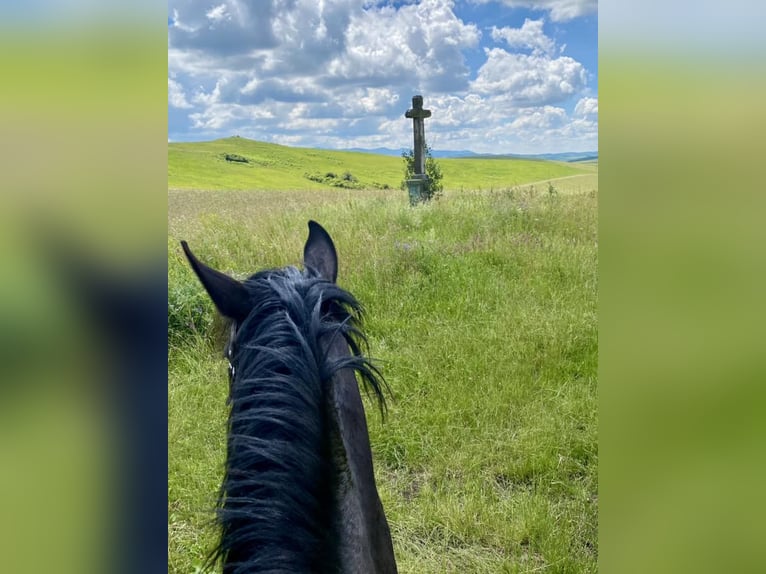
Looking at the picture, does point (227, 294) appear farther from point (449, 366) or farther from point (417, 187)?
point (417, 187)

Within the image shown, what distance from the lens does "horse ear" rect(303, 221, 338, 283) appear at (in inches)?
60.1

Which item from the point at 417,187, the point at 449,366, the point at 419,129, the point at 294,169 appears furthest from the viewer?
the point at 417,187

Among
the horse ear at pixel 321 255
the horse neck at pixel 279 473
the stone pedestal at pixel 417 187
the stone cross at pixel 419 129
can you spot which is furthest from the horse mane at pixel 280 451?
the stone pedestal at pixel 417 187

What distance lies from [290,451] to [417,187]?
4.31 metres

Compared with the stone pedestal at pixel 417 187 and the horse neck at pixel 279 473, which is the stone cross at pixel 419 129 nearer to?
the stone pedestal at pixel 417 187

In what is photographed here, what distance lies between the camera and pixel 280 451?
3.16 feet

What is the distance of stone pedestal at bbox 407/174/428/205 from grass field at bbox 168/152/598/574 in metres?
0.56

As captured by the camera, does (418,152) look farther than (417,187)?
No

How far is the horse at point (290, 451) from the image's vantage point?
935 mm

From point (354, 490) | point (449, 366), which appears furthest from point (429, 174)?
point (354, 490)

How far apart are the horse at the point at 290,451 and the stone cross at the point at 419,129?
3466 mm

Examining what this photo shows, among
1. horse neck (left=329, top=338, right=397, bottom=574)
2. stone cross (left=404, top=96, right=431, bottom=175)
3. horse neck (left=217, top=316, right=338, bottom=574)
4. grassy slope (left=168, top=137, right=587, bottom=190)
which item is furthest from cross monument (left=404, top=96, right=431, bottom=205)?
horse neck (left=217, top=316, right=338, bottom=574)

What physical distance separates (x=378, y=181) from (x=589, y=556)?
13.4 feet
